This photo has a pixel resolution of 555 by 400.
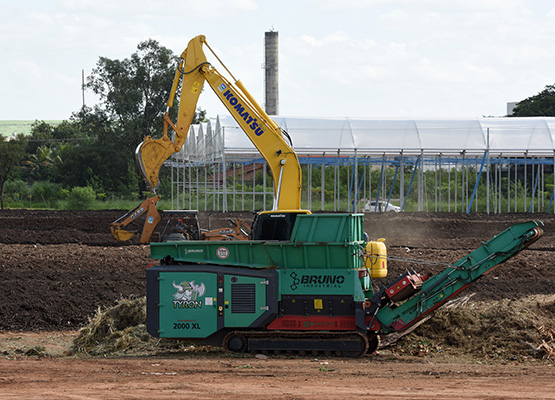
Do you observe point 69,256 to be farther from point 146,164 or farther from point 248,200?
point 248,200

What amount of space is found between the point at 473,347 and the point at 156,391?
5.92 metres

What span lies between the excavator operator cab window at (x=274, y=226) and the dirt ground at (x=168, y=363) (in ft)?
6.97

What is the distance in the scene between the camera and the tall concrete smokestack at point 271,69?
207 ft

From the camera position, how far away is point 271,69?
63219 millimetres

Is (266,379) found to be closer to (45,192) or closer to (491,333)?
(491,333)

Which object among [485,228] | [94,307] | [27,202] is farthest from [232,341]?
[27,202]

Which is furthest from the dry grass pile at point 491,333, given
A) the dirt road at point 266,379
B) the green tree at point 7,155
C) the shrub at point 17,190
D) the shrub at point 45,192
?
the shrub at point 17,190

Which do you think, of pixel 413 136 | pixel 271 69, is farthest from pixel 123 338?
pixel 271 69

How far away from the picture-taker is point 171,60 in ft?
215

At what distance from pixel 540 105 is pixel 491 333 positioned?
2266 inches

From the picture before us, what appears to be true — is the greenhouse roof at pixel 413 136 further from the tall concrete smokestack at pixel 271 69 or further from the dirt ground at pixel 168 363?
the tall concrete smokestack at pixel 271 69

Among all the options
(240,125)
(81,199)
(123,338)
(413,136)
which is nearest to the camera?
(123,338)

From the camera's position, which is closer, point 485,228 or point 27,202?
point 485,228

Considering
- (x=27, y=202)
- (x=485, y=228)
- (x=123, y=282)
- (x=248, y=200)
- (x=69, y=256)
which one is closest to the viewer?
(x=123, y=282)
